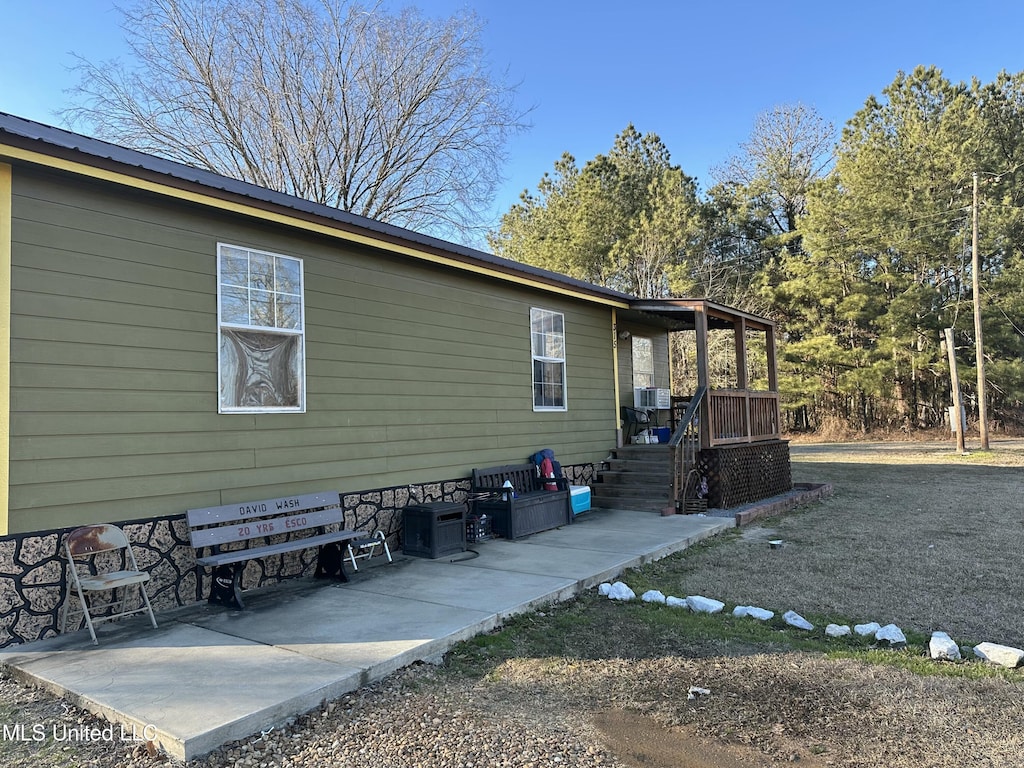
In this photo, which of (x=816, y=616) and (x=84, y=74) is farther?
(x=84, y=74)

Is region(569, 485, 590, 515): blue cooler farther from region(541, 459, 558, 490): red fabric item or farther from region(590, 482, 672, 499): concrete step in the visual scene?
region(590, 482, 672, 499): concrete step

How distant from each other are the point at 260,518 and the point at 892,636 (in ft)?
14.0

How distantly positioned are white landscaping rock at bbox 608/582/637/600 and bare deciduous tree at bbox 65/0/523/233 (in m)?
14.4

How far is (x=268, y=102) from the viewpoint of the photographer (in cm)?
1570

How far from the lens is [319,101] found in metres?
16.1

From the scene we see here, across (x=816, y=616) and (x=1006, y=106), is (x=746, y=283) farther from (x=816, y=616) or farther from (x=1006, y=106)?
(x=816, y=616)

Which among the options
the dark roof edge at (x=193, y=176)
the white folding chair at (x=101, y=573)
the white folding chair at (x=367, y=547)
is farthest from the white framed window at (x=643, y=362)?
the white folding chair at (x=101, y=573)

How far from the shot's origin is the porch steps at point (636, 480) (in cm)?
861

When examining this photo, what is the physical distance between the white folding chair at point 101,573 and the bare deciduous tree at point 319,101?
13.6 m

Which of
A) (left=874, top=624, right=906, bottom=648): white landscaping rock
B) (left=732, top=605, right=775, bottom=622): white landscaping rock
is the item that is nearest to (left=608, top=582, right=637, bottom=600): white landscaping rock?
(left=732, top=605, right=775, bottom=622): white landscaping rock

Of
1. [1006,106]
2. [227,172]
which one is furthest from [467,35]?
[1006,106]

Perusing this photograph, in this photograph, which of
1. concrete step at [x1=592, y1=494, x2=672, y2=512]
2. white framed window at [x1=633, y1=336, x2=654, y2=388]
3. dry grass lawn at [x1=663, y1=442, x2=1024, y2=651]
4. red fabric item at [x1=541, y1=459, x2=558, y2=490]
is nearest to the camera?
dry grass lawn at [x1=663, y1=442, x2=1024, y2=651]

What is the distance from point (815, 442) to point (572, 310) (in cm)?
1730

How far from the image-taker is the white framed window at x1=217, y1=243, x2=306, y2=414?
5023mm
